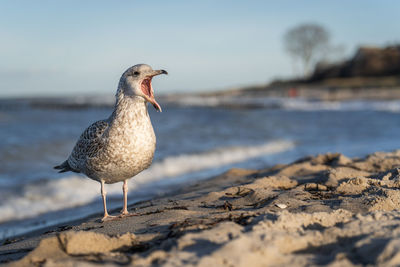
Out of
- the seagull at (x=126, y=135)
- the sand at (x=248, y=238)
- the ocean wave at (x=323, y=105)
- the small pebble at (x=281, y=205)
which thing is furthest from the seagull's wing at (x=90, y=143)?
the ocean wave at (x=323, y=105)

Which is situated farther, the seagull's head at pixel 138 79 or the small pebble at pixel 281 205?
the seagull's head at pixel 138 79

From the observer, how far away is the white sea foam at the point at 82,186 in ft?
20.5

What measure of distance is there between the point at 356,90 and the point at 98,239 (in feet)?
136

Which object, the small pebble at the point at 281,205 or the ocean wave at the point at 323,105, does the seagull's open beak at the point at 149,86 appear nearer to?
the small pebble at the point at 281,205

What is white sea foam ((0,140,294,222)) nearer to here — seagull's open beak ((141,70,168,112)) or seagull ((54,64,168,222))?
seagull ((54,64,168,222))

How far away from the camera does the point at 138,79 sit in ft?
13.3

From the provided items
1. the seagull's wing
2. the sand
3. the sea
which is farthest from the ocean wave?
the seagull's wing

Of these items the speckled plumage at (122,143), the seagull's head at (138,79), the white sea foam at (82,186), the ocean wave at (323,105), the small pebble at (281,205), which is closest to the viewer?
the small pebble at (281,205)

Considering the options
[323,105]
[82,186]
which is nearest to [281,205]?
[82,186]

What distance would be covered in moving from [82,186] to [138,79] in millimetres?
3975

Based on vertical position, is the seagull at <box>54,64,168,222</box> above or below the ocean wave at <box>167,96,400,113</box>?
above

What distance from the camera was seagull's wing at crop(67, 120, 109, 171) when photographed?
4086 millimetres

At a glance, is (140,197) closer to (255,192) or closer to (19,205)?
(19,205)

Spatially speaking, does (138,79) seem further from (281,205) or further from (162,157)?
(162,157)
